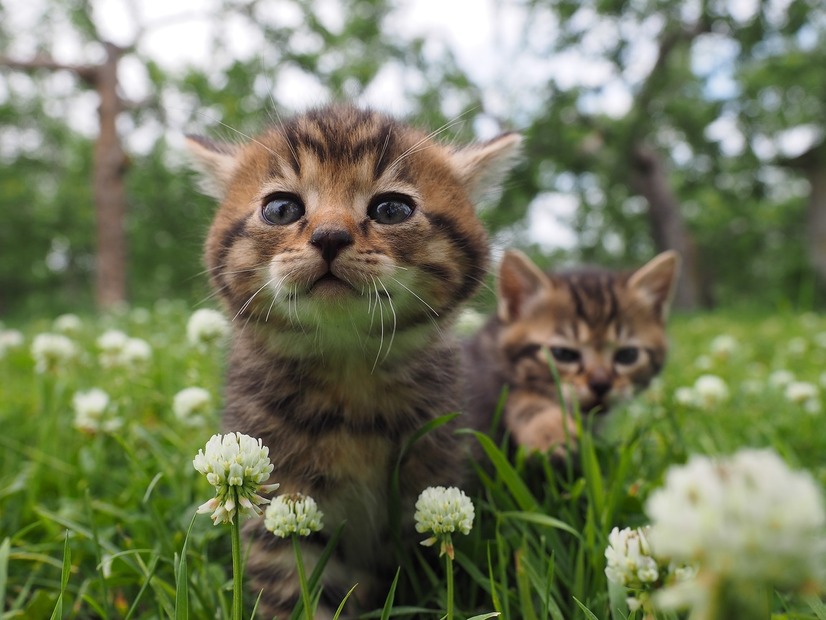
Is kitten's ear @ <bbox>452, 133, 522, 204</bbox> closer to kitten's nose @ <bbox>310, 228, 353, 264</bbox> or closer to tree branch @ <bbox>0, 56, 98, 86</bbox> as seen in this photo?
kitten's nose @ <bbox>310, 228, 353, 264</bbox>

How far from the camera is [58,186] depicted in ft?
74.7

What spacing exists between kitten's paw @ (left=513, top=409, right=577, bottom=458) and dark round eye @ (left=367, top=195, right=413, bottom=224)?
880 millimetres

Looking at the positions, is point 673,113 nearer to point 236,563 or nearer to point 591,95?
point 591,95

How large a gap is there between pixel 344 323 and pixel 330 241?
20cm

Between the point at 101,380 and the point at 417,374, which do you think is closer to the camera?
the point at 417,374

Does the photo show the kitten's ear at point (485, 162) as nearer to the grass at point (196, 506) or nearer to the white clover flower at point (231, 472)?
the grass at point (196, 506)

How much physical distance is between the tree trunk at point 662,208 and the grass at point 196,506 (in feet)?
33.8

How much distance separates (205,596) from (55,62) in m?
11.9

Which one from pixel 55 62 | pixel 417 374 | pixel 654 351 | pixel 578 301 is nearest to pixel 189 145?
pixel 417 374

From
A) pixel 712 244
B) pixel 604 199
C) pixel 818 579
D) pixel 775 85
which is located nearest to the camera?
pixel 818 579

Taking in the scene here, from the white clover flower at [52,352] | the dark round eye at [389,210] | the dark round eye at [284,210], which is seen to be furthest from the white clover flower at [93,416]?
the dark round eye at [389,210]

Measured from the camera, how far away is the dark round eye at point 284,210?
5.41 feet

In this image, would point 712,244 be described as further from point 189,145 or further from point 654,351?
point 189,145

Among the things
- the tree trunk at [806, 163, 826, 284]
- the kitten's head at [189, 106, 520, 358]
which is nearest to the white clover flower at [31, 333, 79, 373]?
the kitten's head at [189, 106, 520, 358]
